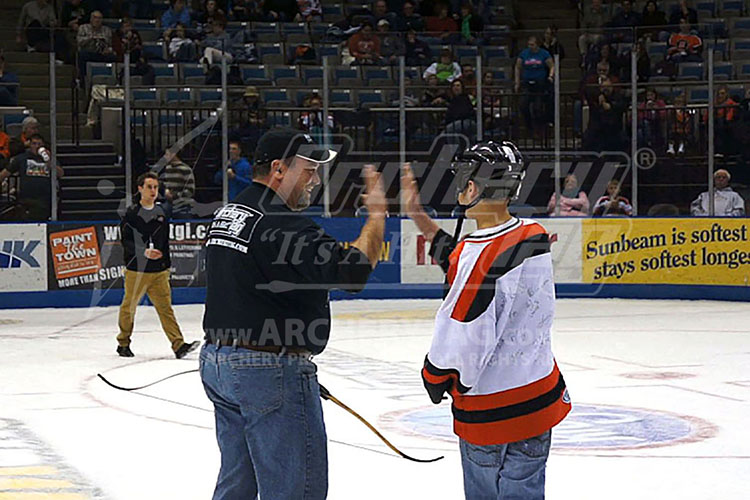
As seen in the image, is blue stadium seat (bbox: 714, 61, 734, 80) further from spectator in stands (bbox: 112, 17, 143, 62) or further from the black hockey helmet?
the black hockey helmet

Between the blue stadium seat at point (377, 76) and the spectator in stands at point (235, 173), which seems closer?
the spectator in stands at point (235, 173)

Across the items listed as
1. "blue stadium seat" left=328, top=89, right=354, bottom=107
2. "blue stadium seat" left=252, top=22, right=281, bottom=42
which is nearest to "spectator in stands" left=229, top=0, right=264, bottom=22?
"blue stadium seat" left=252, top=22, right=281, bottom=42

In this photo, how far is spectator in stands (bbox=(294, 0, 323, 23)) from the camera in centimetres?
2297

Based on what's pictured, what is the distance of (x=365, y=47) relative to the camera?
20.2m

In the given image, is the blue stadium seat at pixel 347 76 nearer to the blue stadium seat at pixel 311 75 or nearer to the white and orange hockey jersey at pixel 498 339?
the blue stadium seat at pixel 311 75

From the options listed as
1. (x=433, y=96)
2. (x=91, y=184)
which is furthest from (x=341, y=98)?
(x=91, y=184)

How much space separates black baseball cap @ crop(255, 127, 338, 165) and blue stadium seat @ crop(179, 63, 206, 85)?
48.4 feet

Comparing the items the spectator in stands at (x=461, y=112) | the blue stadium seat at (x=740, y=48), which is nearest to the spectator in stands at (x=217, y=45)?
the spectator in stands at (x=461, y=112)

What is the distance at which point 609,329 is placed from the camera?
560 inches

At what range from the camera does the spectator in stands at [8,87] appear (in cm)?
1784

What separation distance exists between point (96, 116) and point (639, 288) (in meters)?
8.79

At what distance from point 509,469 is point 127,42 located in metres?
16.9

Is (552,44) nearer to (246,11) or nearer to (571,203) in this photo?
(571,203)

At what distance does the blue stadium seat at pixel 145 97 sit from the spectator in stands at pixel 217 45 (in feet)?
4.86
